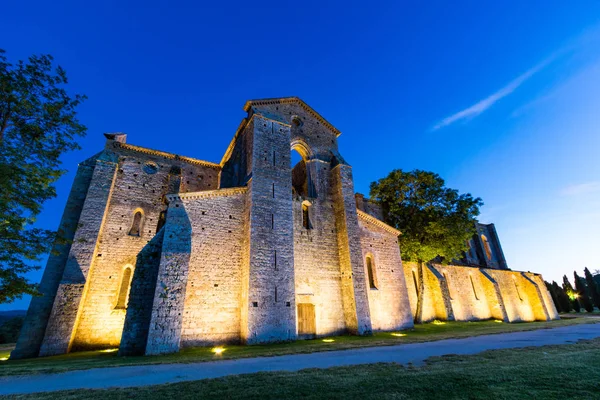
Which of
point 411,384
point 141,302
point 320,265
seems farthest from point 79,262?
point 411,384

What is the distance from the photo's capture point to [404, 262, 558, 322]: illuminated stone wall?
20969 mm

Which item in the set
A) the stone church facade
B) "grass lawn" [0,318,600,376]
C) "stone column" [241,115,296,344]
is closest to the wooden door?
the stone church facade

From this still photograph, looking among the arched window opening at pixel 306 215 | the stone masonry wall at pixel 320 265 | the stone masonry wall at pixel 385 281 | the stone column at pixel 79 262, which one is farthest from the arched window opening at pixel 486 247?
the stone column at pixel 79 262

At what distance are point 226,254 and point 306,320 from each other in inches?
221

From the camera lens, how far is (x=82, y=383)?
539cm

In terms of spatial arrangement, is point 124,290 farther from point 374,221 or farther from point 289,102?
point 374,221

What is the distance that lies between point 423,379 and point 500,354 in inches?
146

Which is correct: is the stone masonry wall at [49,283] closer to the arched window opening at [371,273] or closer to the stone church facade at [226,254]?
the stone church facade at [226,254]

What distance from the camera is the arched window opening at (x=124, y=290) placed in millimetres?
13305

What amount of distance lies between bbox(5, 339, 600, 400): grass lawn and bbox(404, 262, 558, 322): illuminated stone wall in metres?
16.2

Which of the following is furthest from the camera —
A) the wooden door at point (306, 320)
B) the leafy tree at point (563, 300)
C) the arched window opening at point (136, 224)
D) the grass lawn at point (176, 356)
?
the leafy tree at point (563, 300)

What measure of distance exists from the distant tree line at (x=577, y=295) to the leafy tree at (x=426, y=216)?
106 feet

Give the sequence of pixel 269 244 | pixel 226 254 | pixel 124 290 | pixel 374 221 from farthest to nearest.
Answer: pixel 374 221, pixel 124 290, pixel 269 244, pixel 226 254

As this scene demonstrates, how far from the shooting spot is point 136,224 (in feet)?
51.0
